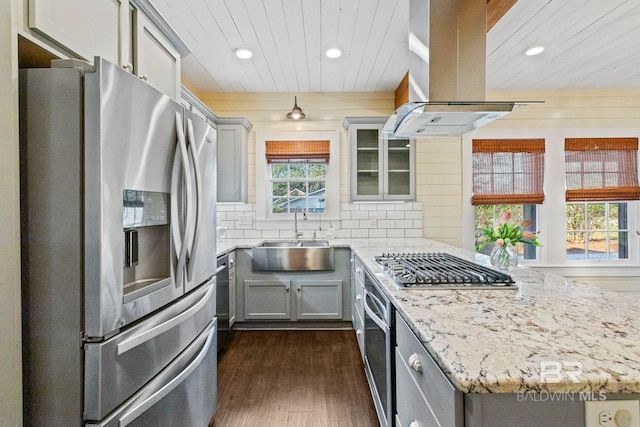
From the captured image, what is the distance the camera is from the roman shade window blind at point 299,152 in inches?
148

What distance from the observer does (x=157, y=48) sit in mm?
1715

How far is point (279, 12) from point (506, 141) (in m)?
2.82

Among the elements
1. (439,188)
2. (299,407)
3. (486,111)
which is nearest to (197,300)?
(299,407)

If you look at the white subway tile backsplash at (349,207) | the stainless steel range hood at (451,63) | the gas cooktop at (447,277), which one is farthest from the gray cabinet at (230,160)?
the gas cooktop at (447,277)

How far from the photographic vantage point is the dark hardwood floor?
190 centimetres

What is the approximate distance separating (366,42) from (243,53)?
3.52 feet

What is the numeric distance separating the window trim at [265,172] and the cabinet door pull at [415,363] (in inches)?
111

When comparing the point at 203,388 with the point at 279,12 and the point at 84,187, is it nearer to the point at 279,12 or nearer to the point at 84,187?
the point at 84,187

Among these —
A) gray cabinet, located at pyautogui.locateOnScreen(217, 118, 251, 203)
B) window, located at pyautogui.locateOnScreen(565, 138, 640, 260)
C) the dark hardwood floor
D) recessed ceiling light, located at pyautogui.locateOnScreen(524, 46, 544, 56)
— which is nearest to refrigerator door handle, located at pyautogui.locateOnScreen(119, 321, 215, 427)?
the dark hardwood floor

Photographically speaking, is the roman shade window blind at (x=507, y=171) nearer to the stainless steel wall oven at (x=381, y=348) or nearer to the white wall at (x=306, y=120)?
the white wall at (x=306, y=120)

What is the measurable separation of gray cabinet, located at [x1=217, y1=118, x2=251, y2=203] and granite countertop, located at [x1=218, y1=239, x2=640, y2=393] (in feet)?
8.27

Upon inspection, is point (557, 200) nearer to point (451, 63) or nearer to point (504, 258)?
point (504, 258)

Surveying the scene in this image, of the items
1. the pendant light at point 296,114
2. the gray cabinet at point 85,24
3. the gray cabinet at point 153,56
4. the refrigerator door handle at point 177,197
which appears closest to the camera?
the gray cabinet at point 85,24

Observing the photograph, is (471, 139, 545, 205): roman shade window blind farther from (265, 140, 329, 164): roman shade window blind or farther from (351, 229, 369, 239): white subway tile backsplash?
(265, 140, 329, 164): roman shade window blind
